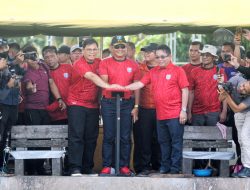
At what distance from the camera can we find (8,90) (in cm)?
1182

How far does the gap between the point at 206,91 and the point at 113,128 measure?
5.31ft

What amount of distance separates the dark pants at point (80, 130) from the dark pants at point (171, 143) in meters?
1.01

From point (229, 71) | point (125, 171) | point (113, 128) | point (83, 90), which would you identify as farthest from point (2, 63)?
point (229, 71)

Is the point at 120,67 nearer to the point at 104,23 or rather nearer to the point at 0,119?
the point at 104,23

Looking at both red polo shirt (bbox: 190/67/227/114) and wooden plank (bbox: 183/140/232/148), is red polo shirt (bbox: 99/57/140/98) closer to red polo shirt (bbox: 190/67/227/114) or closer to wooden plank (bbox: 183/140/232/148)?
red polo shirt (bbox: 190/67/227/114)

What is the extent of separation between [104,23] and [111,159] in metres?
2.01

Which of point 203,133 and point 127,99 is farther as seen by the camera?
point 203,133

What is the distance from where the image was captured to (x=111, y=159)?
471 inches

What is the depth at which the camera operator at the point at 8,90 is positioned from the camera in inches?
460

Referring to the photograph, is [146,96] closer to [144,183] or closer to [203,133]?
[203,133]

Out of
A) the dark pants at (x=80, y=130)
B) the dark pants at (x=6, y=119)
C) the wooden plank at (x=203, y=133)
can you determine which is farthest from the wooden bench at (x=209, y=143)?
the dark pants at (x=6, y=119)

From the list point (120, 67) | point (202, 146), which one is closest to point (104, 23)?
point (120, 67)

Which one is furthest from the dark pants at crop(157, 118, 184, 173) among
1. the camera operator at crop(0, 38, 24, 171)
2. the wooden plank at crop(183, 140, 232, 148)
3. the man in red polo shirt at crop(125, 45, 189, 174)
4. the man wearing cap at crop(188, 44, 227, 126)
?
the camera operator at crop(0, 38, 24, 171)

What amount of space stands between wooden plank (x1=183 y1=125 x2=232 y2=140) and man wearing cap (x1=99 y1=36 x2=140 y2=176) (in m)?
0.83
